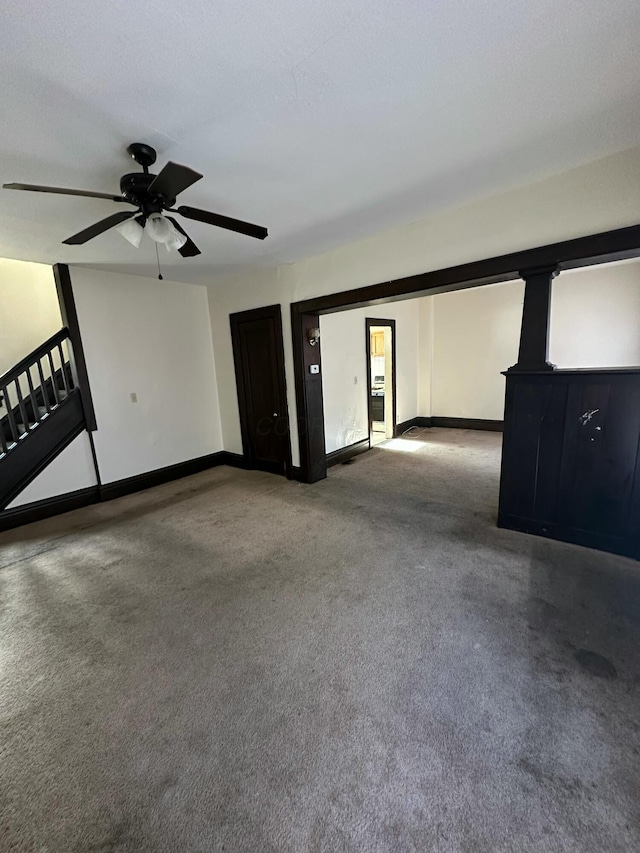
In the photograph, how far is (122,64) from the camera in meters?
1.38

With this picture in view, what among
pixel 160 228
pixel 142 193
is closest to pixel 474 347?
pixel 160 228

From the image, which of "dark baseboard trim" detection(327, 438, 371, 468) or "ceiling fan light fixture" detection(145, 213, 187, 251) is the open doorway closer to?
"dark baseboard trim" detection(327, 438, 371, 468)

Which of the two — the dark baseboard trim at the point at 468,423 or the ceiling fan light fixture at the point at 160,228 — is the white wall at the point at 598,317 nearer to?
the dark baseboard trim at the point at 468,423

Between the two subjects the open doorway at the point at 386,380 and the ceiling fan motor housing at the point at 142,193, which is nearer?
the ceiling fan motor housing at the point at 142,193

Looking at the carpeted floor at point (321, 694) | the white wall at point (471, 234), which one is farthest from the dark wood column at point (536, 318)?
the carpeted floor at point (321, 694)

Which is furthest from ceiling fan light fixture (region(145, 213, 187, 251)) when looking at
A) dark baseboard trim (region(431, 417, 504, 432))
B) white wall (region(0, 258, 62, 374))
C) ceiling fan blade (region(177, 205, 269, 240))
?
dark baseboard trim (region(431, 417, 504, 432))

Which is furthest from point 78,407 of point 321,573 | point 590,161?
point 590,161

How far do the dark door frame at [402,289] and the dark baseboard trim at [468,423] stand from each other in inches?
144

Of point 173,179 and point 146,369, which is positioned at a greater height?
point 173,179

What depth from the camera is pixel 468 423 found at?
273 inches

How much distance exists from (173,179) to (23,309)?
13.7 ft

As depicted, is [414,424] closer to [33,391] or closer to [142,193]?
[33,391]

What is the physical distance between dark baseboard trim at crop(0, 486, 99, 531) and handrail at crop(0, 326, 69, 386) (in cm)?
127

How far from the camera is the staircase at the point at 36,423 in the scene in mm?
3467
